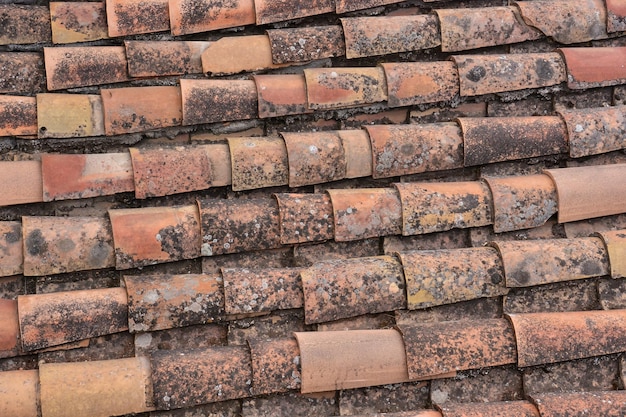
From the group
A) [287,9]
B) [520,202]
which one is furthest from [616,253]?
[287,9]

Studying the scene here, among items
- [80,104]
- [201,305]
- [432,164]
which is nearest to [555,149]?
[432,164]

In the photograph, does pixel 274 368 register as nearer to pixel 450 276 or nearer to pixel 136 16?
pixel 450 276

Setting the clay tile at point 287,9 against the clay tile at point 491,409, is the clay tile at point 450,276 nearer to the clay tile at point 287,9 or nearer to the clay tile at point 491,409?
the clay tile at point 491,409

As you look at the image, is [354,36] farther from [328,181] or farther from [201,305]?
[201,305]

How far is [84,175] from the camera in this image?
362 centimetres

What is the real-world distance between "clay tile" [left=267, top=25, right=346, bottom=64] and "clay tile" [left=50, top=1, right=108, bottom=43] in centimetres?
77

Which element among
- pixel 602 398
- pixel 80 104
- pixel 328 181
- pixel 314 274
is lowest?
pixel 602 398

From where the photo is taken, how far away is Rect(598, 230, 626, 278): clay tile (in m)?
3.78

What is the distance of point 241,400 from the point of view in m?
3.38

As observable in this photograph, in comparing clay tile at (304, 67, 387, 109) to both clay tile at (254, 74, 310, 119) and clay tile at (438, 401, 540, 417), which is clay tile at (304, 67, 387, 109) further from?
clay tile at (438, 401, 540, 417)

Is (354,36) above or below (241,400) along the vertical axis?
above

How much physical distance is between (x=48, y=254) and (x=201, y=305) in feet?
2.08

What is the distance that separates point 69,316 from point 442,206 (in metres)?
1.60

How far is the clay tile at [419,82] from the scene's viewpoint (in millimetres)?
4008
